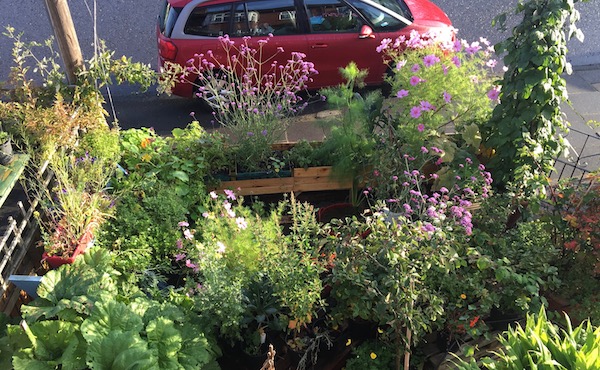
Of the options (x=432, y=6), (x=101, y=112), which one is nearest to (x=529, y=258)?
(x=101, y=112)

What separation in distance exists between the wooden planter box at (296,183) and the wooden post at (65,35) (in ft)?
5.07

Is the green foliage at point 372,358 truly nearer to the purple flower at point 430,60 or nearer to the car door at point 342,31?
the purple flower at point 430,60

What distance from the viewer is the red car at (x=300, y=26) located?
6102mm

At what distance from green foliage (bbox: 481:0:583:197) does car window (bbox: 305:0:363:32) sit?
8.87 feet

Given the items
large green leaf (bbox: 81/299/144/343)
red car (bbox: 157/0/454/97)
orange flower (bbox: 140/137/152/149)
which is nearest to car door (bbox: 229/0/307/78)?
red car (bbox: 157/0/454/97)

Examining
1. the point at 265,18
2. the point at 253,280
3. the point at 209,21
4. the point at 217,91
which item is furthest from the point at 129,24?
the point at 253,280

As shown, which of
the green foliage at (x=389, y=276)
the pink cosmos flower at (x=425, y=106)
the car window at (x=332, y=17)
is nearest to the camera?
the green foliage at (x=389, y=276)

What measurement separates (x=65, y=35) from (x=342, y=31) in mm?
3253

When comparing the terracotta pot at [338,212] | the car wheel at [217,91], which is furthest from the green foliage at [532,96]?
the car wheel at [217,91]

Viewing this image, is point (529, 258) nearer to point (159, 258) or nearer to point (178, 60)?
point (159, 258)

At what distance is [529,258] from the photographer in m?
3.08

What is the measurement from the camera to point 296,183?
4488 millimetres

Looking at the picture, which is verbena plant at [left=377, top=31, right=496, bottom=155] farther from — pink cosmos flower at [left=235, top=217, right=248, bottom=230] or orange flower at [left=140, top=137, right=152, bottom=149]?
orange flower at [left=140, top=137, right=152, bottom=149]

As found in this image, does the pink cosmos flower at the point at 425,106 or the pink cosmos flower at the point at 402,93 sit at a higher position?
the pink cosmos flower at the point at 402,93
